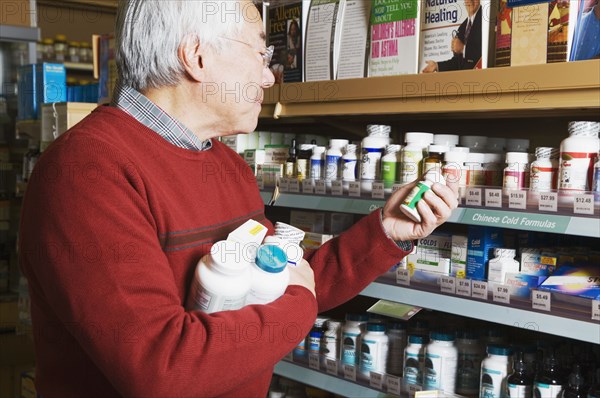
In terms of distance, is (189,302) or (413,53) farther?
(413,53)

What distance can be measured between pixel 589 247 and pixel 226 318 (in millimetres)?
1488

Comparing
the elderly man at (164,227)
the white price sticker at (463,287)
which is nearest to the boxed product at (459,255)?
the white price sticker at (463,287)

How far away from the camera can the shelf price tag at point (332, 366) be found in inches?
96.6

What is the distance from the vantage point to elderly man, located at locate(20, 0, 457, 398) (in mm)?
1208

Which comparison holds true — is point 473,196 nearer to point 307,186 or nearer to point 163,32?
point 307,186

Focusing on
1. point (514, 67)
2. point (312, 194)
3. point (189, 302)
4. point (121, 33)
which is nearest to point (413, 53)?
point (514, 67)

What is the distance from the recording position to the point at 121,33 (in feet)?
4.86

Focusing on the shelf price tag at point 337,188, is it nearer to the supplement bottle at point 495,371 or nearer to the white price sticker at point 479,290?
the white price sticker at point 479,290

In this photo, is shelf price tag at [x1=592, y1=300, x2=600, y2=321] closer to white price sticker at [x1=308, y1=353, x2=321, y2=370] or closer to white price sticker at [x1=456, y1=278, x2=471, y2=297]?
white price sticker at [x1=456, y1=278, x2=471, y2=297]

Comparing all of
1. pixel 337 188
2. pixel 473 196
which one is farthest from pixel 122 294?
pixel 337 188

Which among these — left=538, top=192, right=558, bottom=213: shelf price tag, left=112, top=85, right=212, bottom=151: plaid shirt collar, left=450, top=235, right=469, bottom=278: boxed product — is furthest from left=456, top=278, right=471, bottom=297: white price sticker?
left=112, top=85, right=212, bottom=151: plaid shirt collar

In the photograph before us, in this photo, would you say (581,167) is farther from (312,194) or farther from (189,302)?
(189,302)

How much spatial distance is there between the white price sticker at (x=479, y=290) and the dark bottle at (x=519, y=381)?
21 centimetres

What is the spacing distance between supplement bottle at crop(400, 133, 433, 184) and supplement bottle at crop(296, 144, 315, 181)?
47 cm
